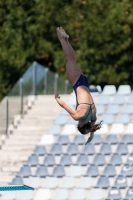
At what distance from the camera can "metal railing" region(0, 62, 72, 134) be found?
24.0 metres

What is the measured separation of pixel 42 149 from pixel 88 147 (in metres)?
1.07

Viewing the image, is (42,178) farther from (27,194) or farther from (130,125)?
(130,125)

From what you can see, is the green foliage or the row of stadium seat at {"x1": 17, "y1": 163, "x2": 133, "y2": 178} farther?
the green foliage

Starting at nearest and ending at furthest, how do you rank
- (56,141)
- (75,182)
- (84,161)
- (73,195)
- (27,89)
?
(73,195) → (75,182) → (84,161) → (56,141) → (27,89)

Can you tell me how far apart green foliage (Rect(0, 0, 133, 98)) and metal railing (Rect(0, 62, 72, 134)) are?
4.26 meters

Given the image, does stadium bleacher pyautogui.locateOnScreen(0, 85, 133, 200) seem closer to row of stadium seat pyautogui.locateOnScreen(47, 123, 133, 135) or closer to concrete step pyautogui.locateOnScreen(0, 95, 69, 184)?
row of stadium seat pyautogui.locateOnScreen(47, 123, 133, 135)

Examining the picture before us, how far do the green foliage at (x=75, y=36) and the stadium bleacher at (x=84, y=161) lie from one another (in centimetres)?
582

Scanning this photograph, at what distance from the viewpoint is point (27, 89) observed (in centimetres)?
2481

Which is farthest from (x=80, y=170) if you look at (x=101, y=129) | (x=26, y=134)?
(x=26, y=134)

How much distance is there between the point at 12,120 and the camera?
2444cm

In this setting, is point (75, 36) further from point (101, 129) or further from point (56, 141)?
point (56, 141)

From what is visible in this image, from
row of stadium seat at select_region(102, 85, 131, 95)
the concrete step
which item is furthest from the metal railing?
row of stadium seat at select_region(102, 85, 131, 95)

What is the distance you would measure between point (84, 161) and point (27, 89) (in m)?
2.53

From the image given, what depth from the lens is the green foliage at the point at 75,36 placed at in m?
30.1
